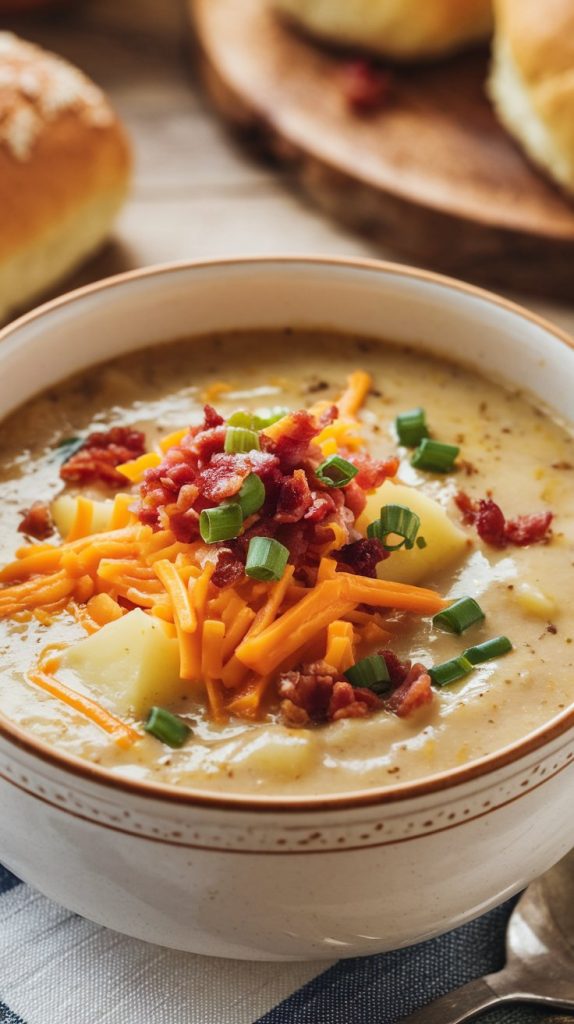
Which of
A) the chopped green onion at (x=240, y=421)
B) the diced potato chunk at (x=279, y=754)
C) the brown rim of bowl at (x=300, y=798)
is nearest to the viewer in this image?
the brown rim of bowl at (x=300, y=798)

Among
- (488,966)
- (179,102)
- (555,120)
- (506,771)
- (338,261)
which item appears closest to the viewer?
(506,771)

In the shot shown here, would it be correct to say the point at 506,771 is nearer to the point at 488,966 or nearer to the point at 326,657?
the point at 326,657

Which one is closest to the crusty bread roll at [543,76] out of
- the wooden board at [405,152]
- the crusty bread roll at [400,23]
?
the wooden board at [405,152]

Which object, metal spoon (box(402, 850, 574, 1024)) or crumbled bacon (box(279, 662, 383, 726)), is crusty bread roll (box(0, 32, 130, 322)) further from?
metal spoon (box(402, 850, 574, 1024))

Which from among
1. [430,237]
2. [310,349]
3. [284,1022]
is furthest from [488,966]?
[430,237]

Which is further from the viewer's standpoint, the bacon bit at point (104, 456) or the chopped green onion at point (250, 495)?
the bacon bit at point (104, 456)

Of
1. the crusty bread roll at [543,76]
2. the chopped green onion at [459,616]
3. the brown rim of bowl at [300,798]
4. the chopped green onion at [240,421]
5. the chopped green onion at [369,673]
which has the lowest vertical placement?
the brown rim of bowl at [300,798]

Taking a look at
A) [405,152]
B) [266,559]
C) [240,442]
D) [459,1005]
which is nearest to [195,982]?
[459,1005]

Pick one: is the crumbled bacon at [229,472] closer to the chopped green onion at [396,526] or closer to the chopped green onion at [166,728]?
the chopped green onion at [396,526]
